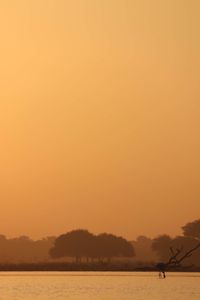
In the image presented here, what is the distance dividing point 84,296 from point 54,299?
5378 mm

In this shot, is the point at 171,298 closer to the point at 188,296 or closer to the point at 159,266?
the point at 188,296

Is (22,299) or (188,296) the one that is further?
(188,296)

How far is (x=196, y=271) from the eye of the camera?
198 m

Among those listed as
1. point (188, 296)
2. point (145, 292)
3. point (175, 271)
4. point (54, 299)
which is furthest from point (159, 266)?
point (175, 271)

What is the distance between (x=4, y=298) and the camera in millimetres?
70875

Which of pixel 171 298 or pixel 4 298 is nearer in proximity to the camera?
pixel 4 298

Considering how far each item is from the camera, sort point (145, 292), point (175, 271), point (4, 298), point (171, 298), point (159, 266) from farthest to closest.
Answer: point (175, 271)
point (159, 266)
point (145, 292)
point (171, 298)
point (4, 298)

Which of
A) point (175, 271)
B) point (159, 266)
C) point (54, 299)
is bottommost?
point (54, 299)

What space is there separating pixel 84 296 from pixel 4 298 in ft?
29.1

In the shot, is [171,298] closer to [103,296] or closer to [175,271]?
[103,296]

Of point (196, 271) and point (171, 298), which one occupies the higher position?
point (196, 271)

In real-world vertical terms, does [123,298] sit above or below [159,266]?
below

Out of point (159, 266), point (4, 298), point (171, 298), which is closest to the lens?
point (4, 298)

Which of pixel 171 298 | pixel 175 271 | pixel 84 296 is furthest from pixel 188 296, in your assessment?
pixel 175 271
